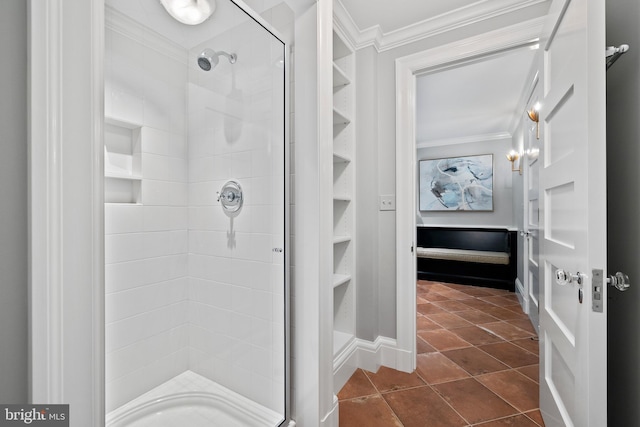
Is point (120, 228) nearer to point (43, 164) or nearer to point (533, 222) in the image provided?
point (43, 164)

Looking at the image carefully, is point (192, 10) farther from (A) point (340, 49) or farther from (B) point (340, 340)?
(B) point (340, 340)

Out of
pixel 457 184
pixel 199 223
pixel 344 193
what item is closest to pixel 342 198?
pixel 344 193

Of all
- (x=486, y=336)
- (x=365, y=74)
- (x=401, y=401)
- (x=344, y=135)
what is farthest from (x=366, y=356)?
(x=365, y=74)

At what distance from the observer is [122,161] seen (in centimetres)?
128

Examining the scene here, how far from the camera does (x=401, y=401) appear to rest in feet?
5.65

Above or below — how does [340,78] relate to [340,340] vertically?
above

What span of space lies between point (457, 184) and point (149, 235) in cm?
525

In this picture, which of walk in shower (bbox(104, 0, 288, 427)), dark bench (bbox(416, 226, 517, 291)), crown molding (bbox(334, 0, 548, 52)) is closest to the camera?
walk in shower (bbox(104, 0, 288, 427))

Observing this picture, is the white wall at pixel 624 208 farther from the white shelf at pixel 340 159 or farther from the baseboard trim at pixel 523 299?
the baseboard trim at pixel 523 299

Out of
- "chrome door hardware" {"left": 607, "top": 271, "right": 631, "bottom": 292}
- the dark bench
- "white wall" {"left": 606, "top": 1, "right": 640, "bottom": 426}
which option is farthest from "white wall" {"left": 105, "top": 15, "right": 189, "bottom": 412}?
the dark bench

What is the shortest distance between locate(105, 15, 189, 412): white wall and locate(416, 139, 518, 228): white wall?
5090 mm

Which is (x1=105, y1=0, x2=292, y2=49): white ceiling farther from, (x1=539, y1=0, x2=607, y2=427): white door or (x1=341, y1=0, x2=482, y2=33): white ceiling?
(x1=539, y1=0, x2=607, y2=427): white door

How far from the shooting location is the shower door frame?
1.82 feet

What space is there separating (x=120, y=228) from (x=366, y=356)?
1749 millimetres
